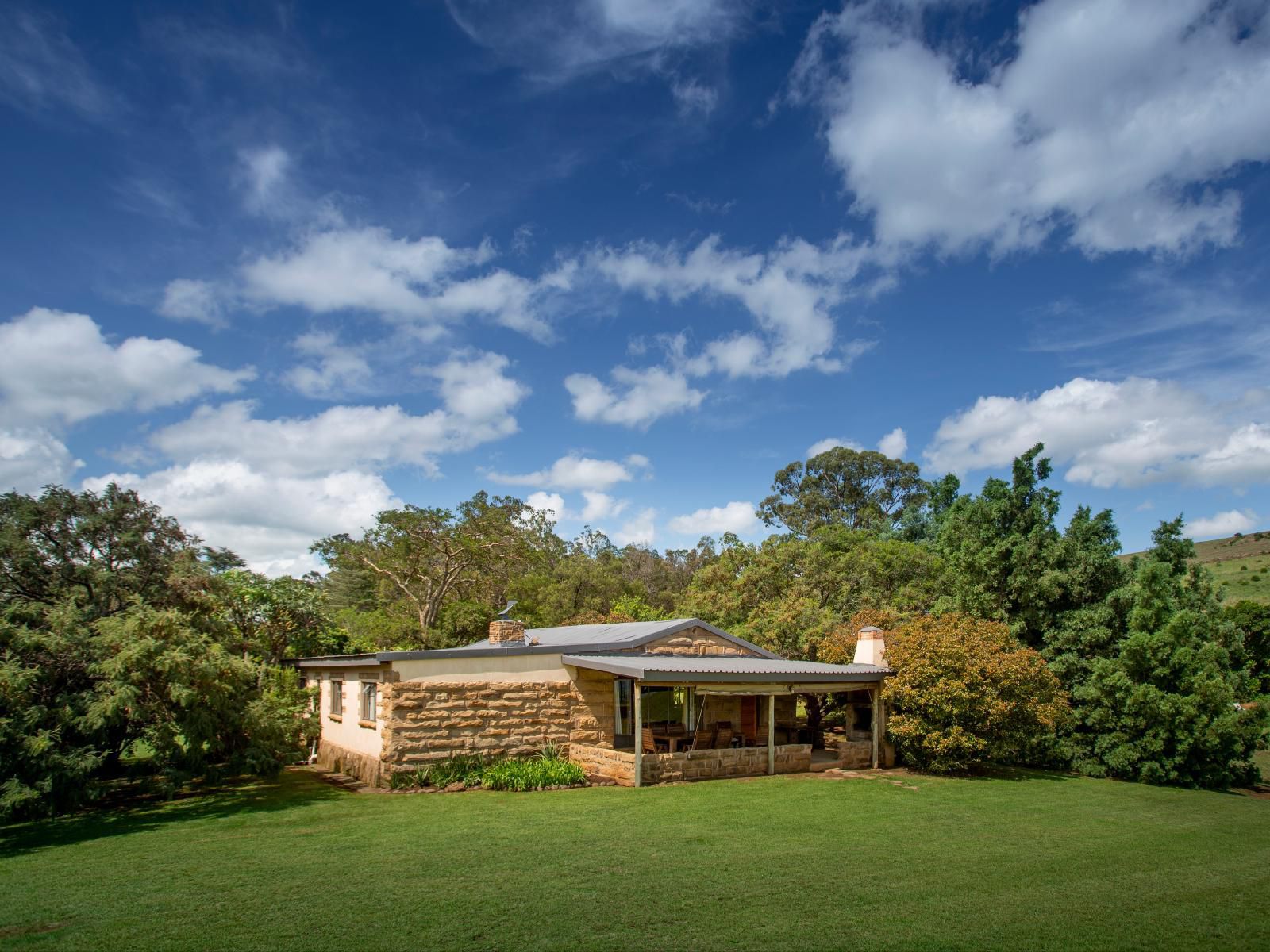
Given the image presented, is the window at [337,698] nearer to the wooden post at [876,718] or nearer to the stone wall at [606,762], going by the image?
the stone wall at [606,762]

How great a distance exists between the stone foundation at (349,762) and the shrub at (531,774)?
220cm

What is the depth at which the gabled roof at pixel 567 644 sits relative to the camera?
50.8 feet

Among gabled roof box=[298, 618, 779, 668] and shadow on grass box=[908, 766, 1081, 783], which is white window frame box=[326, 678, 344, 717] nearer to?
gabled roof box=[298, 618, 779, 668]

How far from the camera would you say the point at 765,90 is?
16688mm

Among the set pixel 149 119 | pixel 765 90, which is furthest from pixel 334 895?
pixel 765 90

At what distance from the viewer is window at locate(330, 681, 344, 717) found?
18.2 metres

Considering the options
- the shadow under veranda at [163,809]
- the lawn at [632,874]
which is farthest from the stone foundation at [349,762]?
the lawn at [632,874]

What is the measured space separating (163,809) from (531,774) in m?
6.29

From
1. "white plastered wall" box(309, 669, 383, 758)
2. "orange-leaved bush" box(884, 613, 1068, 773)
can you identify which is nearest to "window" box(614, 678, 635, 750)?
"white plastered wall" box(309, 669, 383, 758)

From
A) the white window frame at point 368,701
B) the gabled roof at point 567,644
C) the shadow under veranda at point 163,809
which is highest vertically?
the gabled roof at point 567,644

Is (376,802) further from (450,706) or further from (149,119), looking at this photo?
(149,119)

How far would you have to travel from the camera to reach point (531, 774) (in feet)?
50.0

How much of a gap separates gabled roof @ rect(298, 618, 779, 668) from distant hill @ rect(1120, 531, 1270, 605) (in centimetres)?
3649

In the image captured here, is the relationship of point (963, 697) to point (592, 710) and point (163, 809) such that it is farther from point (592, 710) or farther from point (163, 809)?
point (163, 809)
